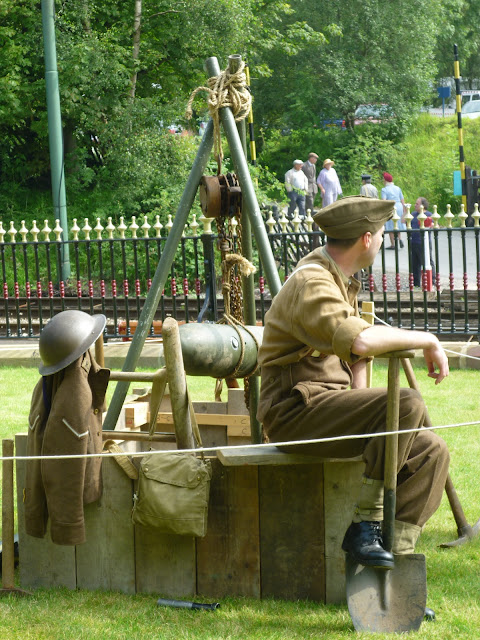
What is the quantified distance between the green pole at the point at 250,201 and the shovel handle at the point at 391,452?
1470 millimetres

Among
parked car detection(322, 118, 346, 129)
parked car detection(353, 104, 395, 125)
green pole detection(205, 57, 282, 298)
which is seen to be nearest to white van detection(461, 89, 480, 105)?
parked car detection(353, 104, 395, 125)

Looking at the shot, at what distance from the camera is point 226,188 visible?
17.7ft

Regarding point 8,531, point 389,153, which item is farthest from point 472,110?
point 8,531

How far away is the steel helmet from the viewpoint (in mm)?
4258

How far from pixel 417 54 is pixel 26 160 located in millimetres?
19562

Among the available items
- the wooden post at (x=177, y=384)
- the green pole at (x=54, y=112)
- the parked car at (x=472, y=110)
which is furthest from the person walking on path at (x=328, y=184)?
the parked car at (x=472, y=110)

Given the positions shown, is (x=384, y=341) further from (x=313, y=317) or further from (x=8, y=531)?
(x=8, y=531)

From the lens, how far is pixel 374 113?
38.2m

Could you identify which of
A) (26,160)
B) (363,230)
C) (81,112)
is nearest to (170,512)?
(363,230)

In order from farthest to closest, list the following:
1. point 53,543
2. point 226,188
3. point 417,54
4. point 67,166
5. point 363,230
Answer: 1. point 417,54
2. point 67,166
3. point 226,188
4. point 53,543
5. point 363,230

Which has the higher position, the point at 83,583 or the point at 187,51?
the point at 187,51

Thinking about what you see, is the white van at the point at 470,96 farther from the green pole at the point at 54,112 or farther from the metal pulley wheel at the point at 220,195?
the metal pulley wheel at the point at 220,195

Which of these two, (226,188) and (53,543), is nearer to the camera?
(53,543)

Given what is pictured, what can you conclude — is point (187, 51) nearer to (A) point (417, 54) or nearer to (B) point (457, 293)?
(B) point (457, 293)
